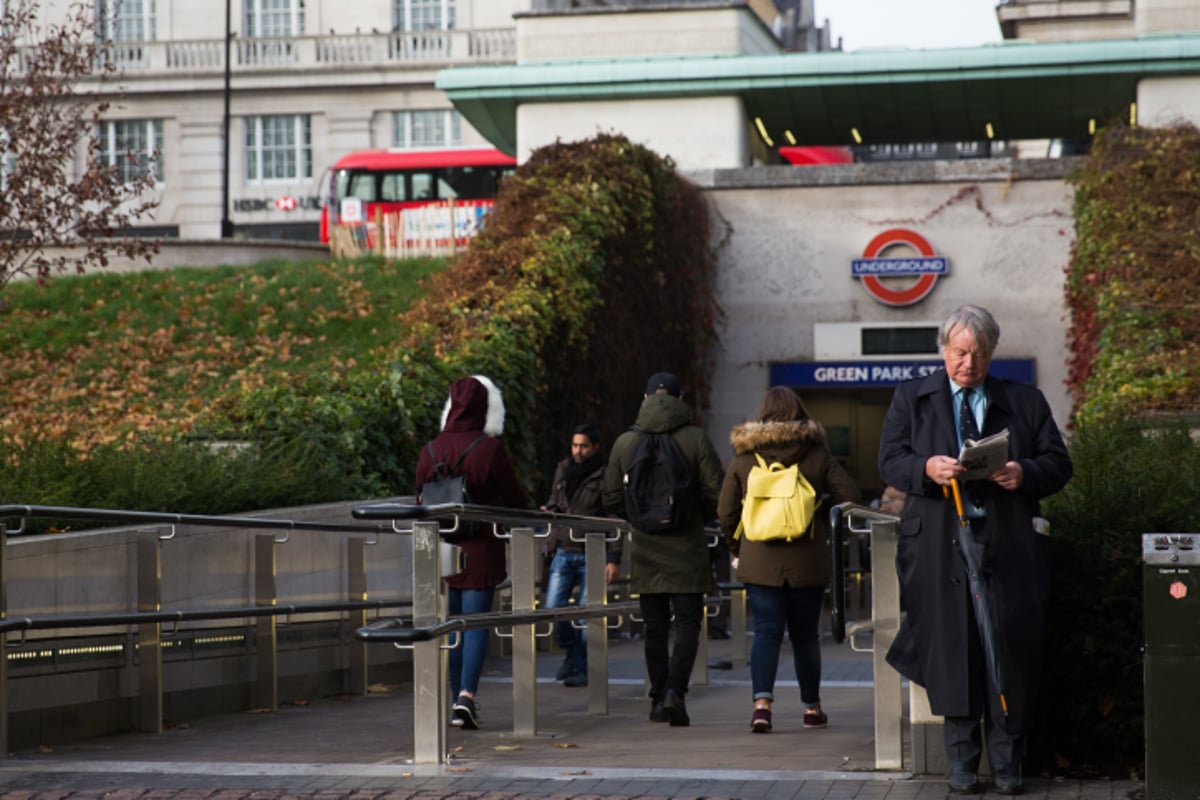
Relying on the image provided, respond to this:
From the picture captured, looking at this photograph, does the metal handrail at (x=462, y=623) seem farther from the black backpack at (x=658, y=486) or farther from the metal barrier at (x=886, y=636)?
the metal barrier at (x=886, y=636)

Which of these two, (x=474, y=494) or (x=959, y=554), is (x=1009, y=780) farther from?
(x=474, y=494)

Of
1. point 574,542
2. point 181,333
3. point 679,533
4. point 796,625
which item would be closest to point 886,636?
point 796,625

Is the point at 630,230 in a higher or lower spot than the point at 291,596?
higher

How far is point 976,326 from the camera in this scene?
6.93 meters

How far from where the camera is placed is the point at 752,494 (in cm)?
955

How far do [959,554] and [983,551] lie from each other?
0.34 ft

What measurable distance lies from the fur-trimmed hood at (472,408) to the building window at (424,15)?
4959cm

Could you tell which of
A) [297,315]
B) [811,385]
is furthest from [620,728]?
[297,315]

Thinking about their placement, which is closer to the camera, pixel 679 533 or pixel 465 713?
pixel 465 713

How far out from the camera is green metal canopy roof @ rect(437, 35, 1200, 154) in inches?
1014

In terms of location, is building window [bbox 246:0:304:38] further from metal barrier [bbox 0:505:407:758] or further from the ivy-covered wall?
metal barrier [bbox 0:505:407:758]

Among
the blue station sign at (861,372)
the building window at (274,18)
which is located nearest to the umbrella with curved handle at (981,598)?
the blue station sign at (861,372)

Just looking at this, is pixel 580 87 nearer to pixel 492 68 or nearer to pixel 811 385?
pixel 492 68

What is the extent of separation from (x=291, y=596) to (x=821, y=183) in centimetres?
1586
